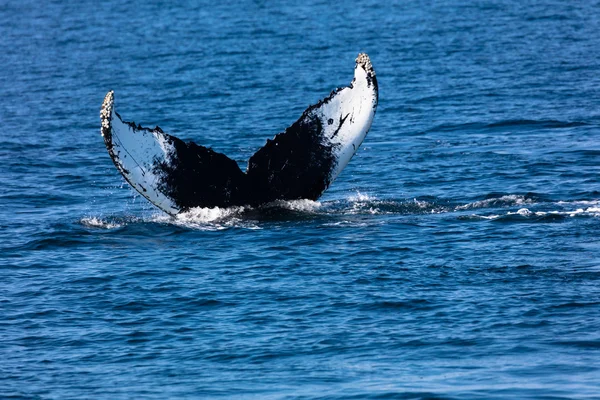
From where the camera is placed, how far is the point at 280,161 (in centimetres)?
1839

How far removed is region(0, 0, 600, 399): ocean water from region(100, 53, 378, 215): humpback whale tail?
1.36ft

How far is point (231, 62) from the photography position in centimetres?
4350

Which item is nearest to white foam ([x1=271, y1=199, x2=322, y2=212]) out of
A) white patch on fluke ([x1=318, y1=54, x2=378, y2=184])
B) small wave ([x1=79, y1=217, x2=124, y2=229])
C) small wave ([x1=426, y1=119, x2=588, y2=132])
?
white patch on fluke ([x1=318, y1=54, x2=378, y2=184])

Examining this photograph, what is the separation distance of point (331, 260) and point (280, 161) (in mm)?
2325

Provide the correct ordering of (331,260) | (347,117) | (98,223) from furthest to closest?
1. (98,223)
2. (347,117)
3. (331,260)

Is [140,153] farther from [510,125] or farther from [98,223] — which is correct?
[510,125]

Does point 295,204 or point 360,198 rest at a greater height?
point 295,204

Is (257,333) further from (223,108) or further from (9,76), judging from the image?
(9,76)

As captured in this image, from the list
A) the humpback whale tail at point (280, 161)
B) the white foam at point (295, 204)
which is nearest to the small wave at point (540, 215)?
the humpback whale tail at point (280, 161)

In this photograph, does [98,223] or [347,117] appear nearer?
[347,117]

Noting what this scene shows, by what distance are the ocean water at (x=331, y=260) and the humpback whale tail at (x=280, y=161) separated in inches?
16.3

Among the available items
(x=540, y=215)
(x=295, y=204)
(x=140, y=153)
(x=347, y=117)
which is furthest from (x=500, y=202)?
(x=140, y=153)

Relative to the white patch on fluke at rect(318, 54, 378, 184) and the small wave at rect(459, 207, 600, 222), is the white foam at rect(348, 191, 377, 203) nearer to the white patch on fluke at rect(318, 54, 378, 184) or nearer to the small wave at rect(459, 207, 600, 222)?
the white patch on fluke at rect(318, 54, 378, 184)

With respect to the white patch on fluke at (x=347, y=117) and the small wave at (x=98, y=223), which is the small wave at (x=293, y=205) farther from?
the small wave at (x=98, y=223)
